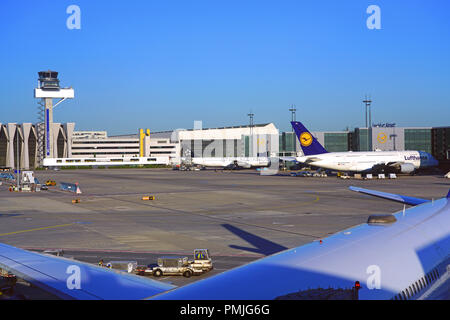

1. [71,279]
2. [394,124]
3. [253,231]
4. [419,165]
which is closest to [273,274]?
[71,279]

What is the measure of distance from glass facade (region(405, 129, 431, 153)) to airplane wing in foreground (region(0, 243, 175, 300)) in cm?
13541

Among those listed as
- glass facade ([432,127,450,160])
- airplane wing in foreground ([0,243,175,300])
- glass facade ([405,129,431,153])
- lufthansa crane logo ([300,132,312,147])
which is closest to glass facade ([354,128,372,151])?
glass facade ([405,129,431,153])

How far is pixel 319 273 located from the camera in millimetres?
10234

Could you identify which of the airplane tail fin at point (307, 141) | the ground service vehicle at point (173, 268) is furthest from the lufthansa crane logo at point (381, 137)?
the ground service vehicle at point (173, 268)

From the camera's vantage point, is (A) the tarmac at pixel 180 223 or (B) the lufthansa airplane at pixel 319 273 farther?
(A) the tarmac at pixel 180 223

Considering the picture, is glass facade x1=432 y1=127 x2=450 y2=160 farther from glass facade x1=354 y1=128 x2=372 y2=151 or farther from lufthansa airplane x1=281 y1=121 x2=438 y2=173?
lufthansa airplane x1=281 y1=121 x2=438 y2=173

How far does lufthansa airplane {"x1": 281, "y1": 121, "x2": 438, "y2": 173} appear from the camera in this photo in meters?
98.2

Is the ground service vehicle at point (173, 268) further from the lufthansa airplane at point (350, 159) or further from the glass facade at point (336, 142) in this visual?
the glass facade at point (336, 142)

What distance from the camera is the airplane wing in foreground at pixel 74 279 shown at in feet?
36.8

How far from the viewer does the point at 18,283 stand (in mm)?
18641

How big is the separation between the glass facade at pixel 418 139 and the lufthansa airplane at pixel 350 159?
32.3 meters

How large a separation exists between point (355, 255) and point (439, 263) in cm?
331
